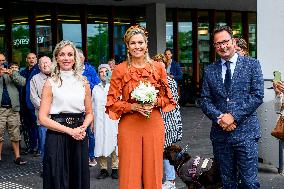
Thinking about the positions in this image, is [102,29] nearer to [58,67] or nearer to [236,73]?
[58,67]

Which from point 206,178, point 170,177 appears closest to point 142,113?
point 206,178

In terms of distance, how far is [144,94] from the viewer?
187 inches

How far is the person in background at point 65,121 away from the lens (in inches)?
202

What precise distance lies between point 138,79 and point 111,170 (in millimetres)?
3751

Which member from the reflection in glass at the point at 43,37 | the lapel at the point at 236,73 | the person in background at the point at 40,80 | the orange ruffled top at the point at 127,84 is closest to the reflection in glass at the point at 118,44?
the reflection in glass at the point at 43,37

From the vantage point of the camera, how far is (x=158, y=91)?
502 centimetres

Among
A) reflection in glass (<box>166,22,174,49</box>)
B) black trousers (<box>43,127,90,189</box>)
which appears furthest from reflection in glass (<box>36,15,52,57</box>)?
black trousers (<box>43,127,90,189</box>)

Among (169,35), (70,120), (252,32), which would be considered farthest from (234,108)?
(252,32)

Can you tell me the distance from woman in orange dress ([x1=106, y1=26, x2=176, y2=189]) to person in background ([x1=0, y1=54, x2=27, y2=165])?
15.5 ft

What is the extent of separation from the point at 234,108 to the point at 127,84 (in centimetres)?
104

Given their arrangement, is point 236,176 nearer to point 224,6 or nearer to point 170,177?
point 170,177

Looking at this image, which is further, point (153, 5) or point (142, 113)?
point (153, 5)

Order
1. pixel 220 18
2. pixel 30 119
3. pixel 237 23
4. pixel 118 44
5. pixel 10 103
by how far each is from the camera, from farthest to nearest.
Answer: pixel 237 23
pixel 220 18
pixel 118 44
pixel 30 119
pixel 10 103

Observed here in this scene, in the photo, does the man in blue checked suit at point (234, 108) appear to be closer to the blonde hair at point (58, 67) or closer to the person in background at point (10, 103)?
the blonde hair at point (58, 67)
